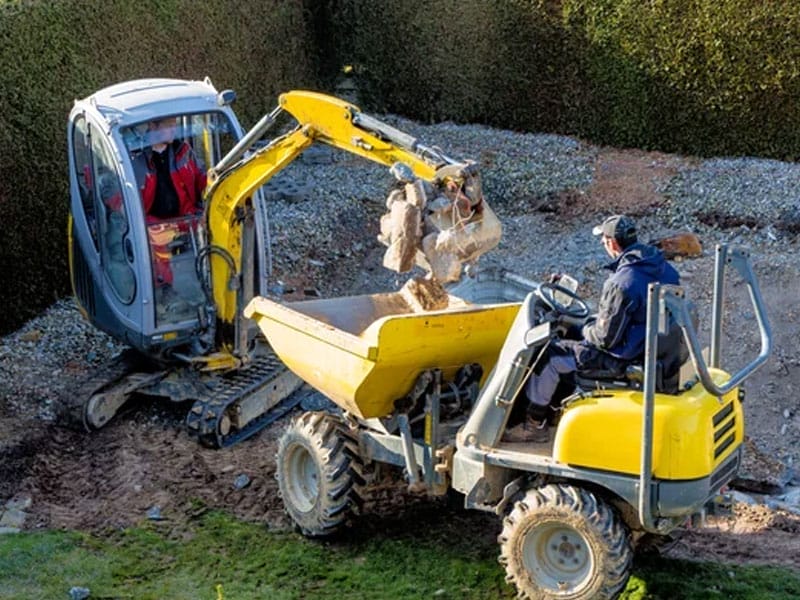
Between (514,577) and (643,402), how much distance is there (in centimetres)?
138

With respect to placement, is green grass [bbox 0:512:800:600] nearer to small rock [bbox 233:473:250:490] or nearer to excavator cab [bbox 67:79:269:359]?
small rock [bbox 233:473:250:490]

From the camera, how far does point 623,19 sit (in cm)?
1861

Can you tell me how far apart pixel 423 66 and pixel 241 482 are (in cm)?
1160

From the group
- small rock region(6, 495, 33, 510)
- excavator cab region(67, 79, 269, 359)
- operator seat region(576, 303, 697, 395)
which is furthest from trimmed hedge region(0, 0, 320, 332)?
operator seat region(576, 303, 697, 395)

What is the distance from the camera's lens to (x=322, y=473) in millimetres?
8969

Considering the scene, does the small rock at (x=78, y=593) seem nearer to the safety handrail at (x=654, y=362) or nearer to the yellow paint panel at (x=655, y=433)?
the yellow paint panel at (x=655, y=433)

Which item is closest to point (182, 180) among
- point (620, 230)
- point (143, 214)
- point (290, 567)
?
point (143, 214)

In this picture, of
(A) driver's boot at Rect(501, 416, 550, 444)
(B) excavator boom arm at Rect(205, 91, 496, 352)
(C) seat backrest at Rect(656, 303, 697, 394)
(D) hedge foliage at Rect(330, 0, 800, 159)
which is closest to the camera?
(C) seat backrest at Rect(656, 303, 697, 394)

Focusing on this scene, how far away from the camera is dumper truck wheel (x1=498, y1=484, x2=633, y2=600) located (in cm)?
750

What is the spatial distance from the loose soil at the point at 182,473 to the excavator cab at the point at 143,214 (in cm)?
85

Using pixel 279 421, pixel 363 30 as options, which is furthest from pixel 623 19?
pixel 279 421

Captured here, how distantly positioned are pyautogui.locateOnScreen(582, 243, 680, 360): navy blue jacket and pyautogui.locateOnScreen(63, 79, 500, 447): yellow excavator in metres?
3.42

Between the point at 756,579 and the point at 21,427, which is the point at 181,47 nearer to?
the point at 21,427

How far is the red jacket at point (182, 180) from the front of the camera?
11.1 m
